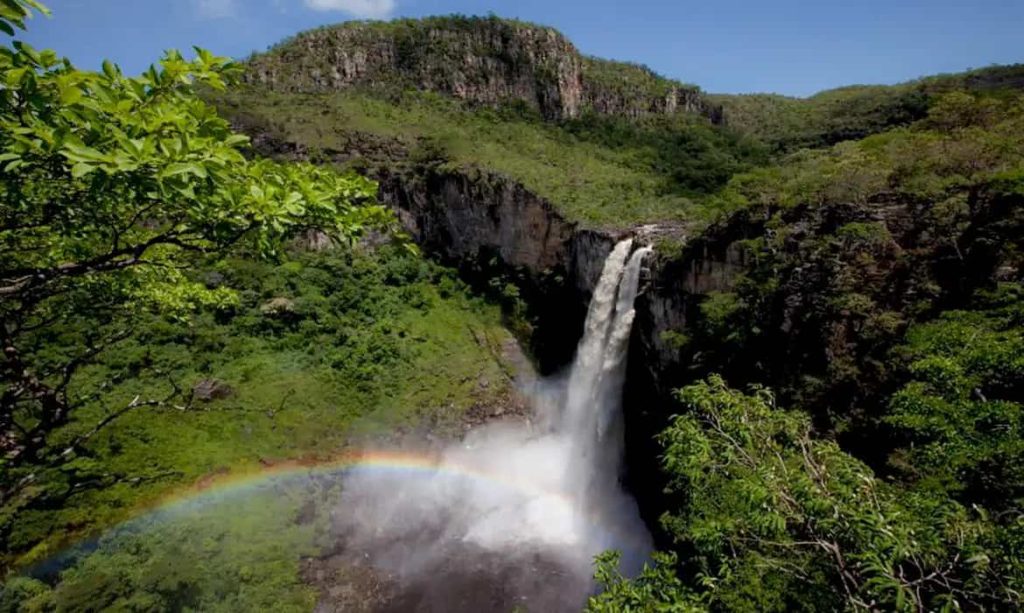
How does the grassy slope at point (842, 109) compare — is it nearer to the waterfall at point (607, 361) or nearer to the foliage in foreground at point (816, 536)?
the waterfall at point (607, 361)

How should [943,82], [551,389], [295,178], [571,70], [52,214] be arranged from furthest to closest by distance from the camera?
[571,70], [943,82], [551,389], [52,214], [295,178]

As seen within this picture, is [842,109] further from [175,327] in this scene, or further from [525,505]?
[175,327]

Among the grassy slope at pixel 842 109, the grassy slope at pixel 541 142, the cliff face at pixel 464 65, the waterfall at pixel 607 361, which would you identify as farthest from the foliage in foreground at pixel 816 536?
the cliff face at pixel 464 65

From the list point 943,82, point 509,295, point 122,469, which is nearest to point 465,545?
point 122,469

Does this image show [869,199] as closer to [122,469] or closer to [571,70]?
[122,469]

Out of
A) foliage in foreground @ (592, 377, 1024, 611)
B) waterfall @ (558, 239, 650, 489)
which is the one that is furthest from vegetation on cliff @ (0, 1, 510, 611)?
waterfall @ (558, 239, 650, 489)

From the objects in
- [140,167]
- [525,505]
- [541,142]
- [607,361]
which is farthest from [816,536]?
[541,142]

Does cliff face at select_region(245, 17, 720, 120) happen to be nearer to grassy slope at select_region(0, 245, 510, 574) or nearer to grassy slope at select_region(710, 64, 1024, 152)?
grassy slope at select_region(710, 64, 1024, 152)

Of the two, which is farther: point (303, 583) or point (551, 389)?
point (551, 389)
